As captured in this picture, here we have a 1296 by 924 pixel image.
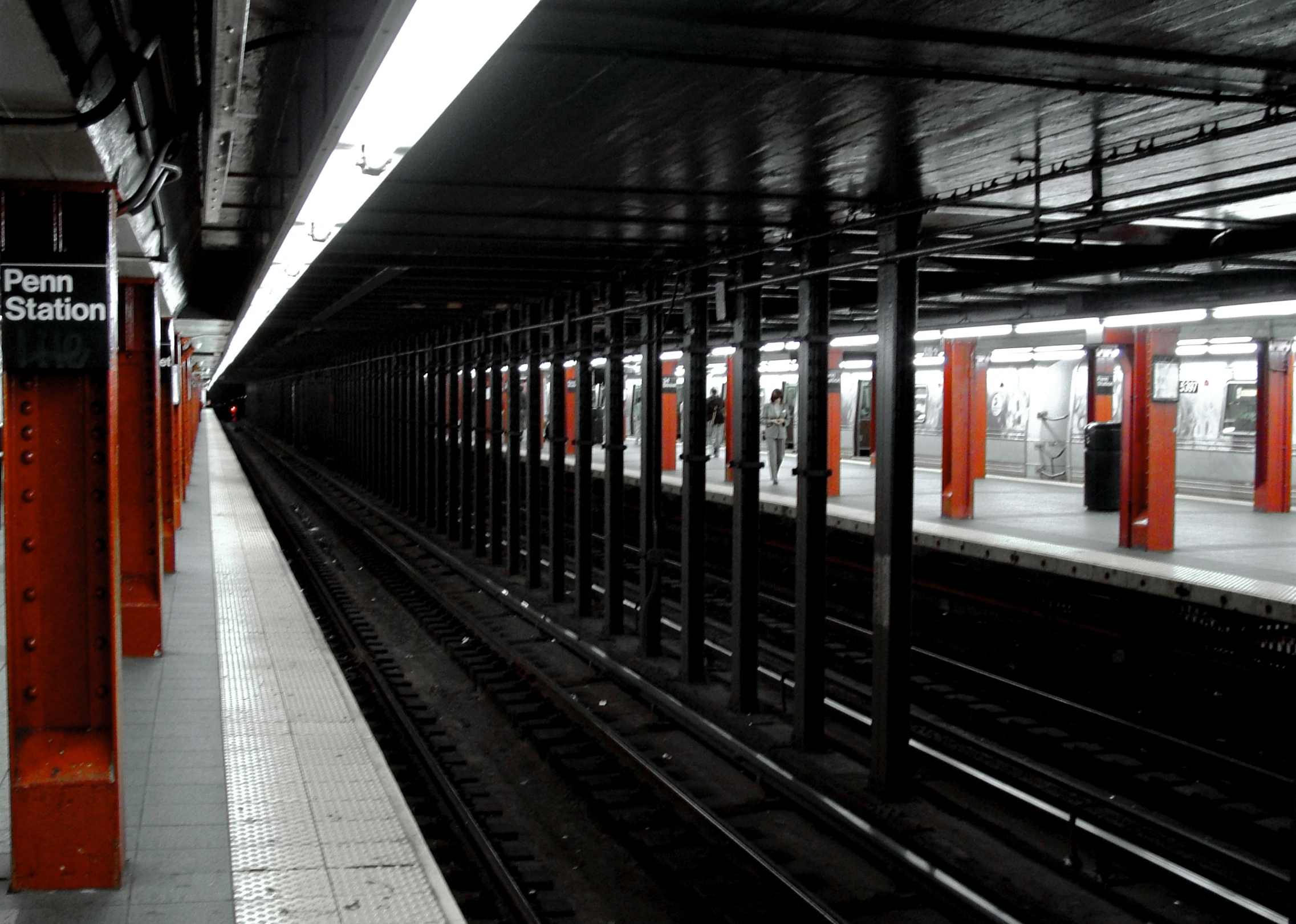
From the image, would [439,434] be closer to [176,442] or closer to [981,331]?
[176,442]

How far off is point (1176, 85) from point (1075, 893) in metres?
3.38

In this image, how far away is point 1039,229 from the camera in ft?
15.4

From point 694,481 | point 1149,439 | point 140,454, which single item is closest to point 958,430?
point 1149,439

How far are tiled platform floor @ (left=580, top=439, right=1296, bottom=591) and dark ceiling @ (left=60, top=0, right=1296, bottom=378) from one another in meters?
2.27

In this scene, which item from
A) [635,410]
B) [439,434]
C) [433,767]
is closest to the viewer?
[433,767]

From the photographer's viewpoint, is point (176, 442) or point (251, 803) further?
point (176, 442)

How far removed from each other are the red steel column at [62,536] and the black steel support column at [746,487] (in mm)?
4211

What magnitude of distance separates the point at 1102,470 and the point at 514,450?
686 cm

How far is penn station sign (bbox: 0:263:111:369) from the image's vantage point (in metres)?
3.85

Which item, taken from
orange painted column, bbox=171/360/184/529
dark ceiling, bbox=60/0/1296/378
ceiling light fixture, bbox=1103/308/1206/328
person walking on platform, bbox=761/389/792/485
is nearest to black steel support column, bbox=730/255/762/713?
dark ceiling, bbox=60/0/1296/378

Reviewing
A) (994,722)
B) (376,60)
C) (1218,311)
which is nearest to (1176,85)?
(376,60)

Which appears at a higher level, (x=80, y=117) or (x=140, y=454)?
(x=80, y=117)

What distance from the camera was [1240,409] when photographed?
17141 mm

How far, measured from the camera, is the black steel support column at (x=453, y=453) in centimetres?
1609
